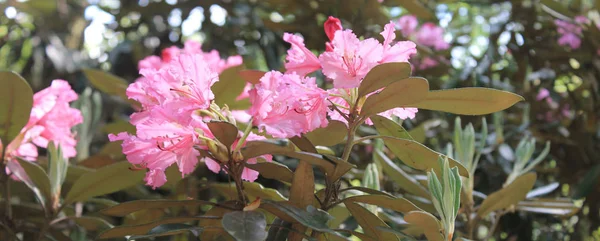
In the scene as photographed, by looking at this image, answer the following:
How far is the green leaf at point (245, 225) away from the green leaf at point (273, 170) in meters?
0.08

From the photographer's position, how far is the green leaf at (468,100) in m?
0.86

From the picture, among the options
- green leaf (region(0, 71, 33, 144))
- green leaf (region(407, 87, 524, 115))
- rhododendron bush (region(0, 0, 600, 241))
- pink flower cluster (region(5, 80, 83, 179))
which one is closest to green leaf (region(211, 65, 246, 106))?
rhododendron bush (region(0, 0, 600, 241))

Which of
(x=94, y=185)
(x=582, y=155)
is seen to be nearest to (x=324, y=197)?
Result: (x=94, y=185)

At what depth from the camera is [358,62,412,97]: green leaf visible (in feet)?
2.70

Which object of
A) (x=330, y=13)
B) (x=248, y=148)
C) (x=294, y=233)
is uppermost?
(x=248, y=148)

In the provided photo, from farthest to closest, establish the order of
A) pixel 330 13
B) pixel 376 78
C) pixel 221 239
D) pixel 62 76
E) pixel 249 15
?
pixel 62 76
pixel 249 15
pixel 330 13
pixel 221 239
pixel 376 78

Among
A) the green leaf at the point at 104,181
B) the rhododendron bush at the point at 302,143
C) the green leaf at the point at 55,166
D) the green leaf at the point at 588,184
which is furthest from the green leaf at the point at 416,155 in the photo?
the green leaf at the point at 588,184

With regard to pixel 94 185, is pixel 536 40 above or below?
below

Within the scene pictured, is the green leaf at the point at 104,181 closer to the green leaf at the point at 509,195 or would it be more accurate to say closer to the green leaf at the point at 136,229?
the green leaf at the point at 136,229

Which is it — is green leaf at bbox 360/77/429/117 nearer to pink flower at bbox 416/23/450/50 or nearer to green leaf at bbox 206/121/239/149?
green leaf at bbox 206/121/239/149

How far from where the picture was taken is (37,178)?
3.81 ft

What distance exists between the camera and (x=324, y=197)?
36.3 inches

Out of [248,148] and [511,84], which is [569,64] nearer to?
[511,84]

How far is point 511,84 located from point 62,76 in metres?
1.52
